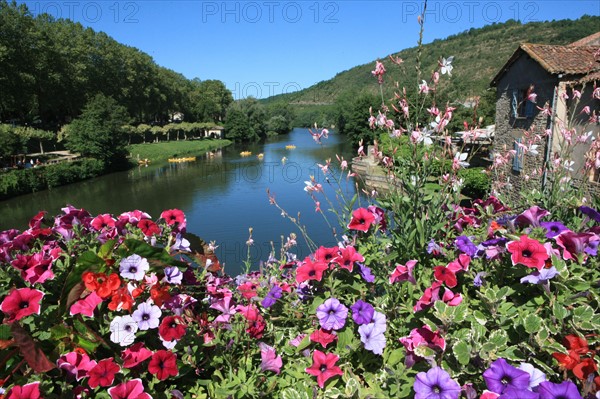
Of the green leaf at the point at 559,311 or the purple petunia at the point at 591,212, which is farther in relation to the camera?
the purple petunia at the point at 591,212

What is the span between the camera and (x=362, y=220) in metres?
2.13

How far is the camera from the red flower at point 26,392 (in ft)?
4.25

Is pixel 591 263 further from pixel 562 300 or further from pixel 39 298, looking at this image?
pixel 39 298

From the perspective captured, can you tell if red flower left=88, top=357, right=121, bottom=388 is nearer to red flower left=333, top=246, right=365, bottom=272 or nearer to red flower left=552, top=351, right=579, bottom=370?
red flower left=333, top=246, right=365, bottom=272

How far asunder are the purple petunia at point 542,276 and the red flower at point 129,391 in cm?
149

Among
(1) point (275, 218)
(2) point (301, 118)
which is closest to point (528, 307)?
(1) point (275, 218)

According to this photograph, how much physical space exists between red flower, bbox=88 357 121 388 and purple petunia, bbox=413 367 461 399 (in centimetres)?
107

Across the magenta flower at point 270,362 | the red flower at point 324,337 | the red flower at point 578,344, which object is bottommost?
the magenta flower at point 270,362

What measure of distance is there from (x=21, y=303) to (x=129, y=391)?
54 cm

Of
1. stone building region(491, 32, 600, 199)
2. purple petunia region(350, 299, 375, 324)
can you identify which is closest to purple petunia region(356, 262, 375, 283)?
purple petunia region(350, 299, 375, 324)

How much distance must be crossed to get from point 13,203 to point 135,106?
3307 centimetres

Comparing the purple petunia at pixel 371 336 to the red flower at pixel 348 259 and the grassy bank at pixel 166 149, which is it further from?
the grassy bank at pixel 166 149

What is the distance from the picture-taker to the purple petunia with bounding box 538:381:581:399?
3.61 feet

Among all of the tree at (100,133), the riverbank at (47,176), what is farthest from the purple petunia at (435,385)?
the tree at (100,133)
